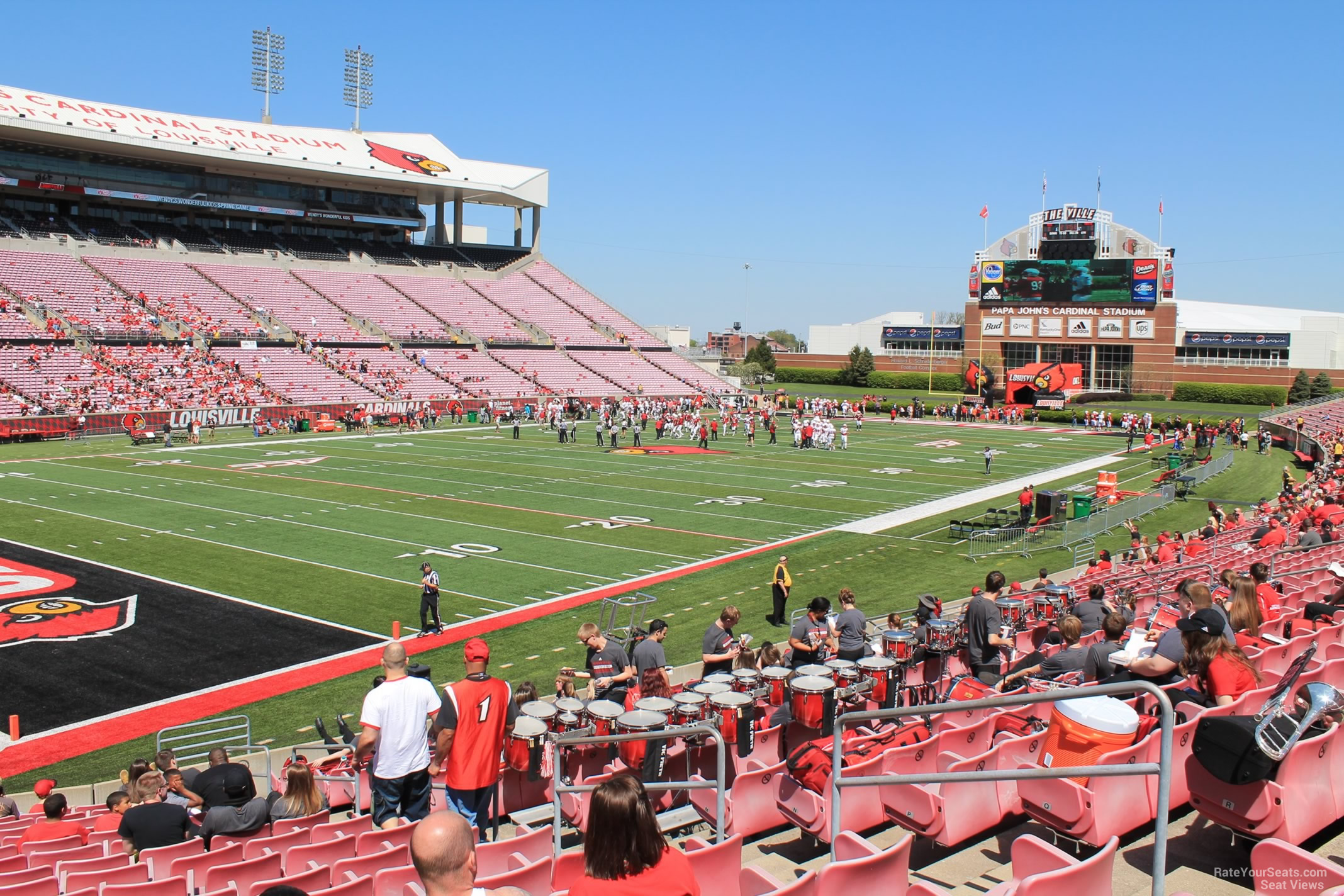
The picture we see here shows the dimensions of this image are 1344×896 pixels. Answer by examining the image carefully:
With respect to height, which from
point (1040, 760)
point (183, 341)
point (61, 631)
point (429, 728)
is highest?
point (183, 341)

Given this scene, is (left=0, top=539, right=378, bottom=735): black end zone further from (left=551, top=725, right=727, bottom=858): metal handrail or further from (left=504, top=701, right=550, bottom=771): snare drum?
(left=551, top=725, right=727, bottom=858): metal handrail

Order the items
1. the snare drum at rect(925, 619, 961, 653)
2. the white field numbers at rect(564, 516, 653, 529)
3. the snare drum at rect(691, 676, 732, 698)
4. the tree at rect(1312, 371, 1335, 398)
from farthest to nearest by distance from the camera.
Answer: the tree at rect(1312, 371, 1335, 398) → the white field numbers at rect(564, 516, 653, 529) → the snare drum at rect(925, 619, 961, 653) → the snare drum at rect(691, 676, 732, 698)

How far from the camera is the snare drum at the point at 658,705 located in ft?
23.0

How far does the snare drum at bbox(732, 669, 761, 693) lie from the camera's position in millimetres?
7883

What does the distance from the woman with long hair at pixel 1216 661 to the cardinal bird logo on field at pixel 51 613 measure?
14651mm

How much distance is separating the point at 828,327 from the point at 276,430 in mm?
58564

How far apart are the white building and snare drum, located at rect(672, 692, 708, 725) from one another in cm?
8554

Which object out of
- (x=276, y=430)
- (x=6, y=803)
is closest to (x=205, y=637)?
(x=6, y=803)

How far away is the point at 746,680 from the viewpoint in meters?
7.94

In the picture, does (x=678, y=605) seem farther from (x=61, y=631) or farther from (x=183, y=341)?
(x=183, y=341)

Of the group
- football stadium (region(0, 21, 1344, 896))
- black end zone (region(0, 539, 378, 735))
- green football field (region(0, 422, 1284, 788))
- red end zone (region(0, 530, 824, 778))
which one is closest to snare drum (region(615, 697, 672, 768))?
football stadium (region(0, 21, 1344, 896))

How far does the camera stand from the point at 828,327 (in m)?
94.2

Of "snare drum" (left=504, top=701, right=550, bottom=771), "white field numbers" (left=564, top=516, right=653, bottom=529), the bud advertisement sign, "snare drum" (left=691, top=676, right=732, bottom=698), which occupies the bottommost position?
"white field numbers" (left=564, top=516, right=653, bottom=529)

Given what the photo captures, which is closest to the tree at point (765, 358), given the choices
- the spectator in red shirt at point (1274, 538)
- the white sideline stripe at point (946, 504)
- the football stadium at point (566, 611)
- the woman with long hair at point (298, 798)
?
the football stadium at point (566, 611)
